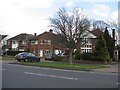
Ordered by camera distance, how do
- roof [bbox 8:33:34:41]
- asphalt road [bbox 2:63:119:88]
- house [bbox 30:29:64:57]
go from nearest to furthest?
asphalt road [bbox 2:63:119:88], house [bbox 30:29:64:57], roof [bbox 8:33:34:41]

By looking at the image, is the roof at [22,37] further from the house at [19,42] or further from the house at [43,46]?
the house at [43,46]

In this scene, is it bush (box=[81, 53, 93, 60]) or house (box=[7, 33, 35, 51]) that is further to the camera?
house (box=[7, 33, 35, 51])

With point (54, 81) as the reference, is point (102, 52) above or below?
above

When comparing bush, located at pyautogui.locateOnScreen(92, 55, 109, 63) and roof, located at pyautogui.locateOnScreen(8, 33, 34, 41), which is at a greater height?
roof, located at pyautogui.locateOnScreen(8, 33, 34, 41)

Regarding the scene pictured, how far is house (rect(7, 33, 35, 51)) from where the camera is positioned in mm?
98125

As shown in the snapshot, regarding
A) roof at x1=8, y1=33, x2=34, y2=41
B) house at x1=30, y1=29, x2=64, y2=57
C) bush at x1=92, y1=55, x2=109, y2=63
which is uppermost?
roof at x1=8, y1=33, x2=34, y2=41

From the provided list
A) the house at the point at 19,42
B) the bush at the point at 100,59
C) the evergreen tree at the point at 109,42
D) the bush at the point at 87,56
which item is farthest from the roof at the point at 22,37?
the bush at the point at 100,59

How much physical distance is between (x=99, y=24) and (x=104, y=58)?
31327 mm

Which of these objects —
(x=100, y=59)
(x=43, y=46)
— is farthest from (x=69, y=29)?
(x=43, y=46)

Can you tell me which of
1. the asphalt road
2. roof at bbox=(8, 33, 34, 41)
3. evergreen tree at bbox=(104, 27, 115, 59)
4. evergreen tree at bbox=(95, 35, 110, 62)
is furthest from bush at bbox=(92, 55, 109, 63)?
roof at bbox=(8, 33, 34, 41)

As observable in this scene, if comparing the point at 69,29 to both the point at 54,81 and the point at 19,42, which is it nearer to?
the point at 54,81

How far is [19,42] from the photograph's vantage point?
102438 millimetres

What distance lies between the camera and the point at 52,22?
4388 centimetres

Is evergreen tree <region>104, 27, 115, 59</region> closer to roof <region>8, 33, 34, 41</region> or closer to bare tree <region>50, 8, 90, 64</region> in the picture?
bare tree <region>50, 8, 90, 64</region>
